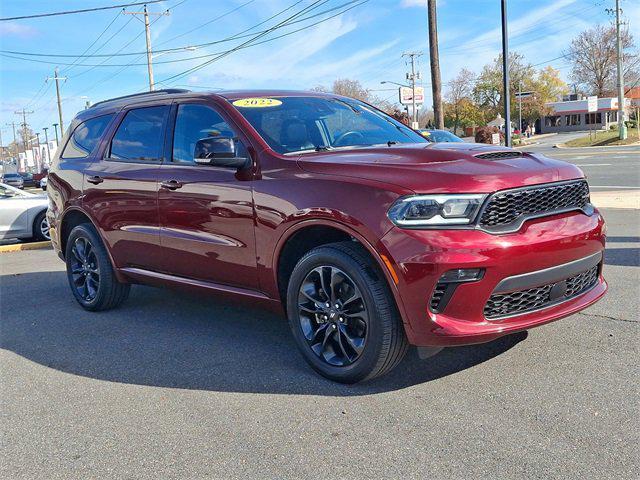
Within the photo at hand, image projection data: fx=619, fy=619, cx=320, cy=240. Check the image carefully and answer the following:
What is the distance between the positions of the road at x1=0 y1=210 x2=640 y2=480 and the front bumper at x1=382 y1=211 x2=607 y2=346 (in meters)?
0.43

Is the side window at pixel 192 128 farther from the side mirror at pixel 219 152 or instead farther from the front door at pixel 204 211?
the side mirror at pixel 219 152

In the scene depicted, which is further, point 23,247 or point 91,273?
point 23,247

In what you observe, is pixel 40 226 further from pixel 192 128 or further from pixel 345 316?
pixel 345 316

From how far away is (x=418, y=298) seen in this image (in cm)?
332

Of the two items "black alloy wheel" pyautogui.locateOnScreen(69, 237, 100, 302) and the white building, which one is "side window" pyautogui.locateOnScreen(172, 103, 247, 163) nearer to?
"black alloy wheel" pyautogui.locateOnScreen(69, 237, 100, 302)

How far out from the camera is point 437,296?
3332mm

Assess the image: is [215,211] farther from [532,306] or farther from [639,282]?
[639,282]

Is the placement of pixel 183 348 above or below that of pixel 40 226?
below

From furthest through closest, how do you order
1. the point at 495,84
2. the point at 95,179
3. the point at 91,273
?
the point at 495,84, the point at 91,273, the point at 95,179

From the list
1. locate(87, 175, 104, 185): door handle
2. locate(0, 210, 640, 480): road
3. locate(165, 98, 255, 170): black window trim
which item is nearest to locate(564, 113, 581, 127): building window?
locate(0, 210, 640, 480): road

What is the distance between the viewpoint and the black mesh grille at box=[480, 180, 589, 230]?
132 inches

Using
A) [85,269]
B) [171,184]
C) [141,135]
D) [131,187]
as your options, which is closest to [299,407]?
[171,184]

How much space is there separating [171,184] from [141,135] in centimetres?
85

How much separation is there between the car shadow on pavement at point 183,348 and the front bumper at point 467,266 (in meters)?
0.63
